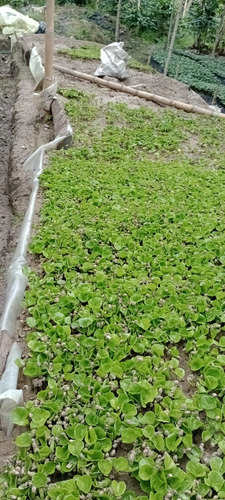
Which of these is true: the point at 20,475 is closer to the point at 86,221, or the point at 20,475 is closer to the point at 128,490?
the point at 128,490

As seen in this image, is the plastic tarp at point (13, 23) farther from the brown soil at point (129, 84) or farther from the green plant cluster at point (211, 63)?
the green plant cluster at point (211, 63)

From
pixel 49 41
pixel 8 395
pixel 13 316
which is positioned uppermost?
pixel 49 41

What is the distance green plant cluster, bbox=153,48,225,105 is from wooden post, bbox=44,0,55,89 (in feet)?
25.9

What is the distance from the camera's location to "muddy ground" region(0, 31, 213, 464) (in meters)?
5.57

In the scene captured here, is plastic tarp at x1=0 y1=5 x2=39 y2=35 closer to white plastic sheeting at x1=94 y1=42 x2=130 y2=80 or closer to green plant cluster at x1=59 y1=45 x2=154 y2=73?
green plant cluster at x1=59 y1=45 x2=154 y2=73

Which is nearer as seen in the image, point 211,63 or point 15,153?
point 15,153

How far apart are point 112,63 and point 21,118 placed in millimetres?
4329

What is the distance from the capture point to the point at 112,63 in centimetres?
1180

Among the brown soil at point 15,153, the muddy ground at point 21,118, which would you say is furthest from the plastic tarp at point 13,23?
the brown soil at point 15,153

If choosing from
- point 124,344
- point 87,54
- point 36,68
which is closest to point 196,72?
point 87,54

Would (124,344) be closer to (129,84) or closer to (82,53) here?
(129,84)

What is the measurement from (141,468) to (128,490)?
13 cm

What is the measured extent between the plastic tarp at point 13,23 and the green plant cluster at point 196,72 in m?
5.79

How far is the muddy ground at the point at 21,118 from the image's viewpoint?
5.57 metres
